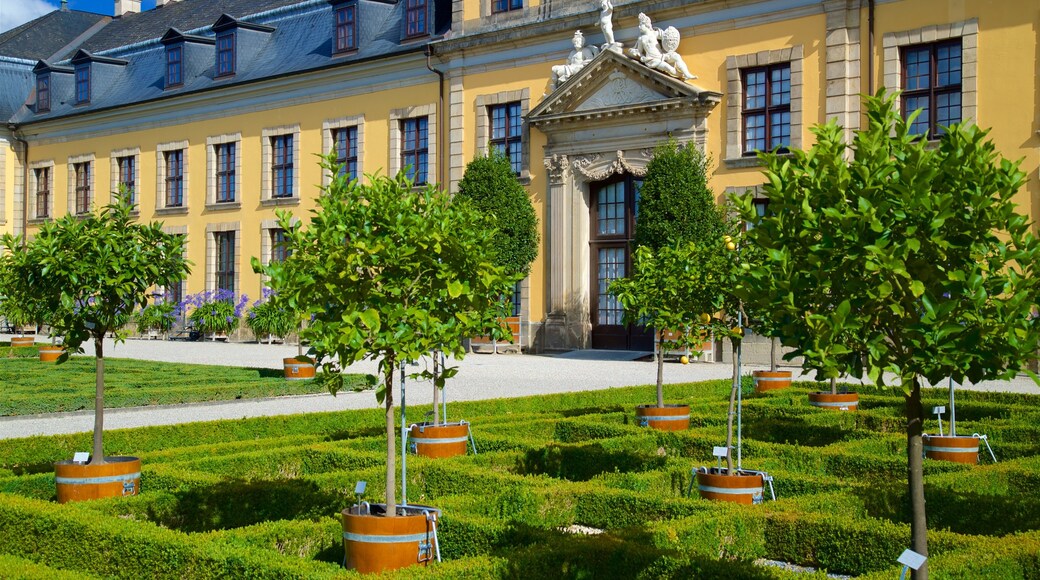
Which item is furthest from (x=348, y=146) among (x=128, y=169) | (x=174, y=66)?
(x=128, y=169)

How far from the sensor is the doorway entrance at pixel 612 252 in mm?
28031

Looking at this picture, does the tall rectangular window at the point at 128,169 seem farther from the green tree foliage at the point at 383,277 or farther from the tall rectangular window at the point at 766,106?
the green tree foliage at the point at 383,277

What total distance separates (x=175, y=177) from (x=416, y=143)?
1116cm

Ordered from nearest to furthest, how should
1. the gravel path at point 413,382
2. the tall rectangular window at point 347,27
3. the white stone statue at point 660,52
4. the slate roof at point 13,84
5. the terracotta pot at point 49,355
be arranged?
the gravel path at point 413,382
the terracotta pot at point 49,355
the white stone statue at point 660,52
the tall rectangular window at point 347,27
the slate roof at point 13,84

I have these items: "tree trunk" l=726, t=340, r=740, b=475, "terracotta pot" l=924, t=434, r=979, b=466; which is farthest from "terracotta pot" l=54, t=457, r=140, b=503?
"terracotta pot" l=924, t=434, r=979, b=466

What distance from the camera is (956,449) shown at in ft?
38.1

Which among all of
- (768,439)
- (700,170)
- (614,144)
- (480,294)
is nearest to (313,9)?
(614,144)

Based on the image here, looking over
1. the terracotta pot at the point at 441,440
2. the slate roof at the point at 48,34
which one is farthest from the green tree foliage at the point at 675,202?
the slate roof at the point at 48,34

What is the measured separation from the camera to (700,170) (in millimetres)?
25734

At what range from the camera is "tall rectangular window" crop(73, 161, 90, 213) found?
139 feet

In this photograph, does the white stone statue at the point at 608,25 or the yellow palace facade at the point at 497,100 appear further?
the white stone statue at the point at 608,25

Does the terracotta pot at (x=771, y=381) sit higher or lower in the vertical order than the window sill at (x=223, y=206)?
lower

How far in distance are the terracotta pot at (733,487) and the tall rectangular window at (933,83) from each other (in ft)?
50.0

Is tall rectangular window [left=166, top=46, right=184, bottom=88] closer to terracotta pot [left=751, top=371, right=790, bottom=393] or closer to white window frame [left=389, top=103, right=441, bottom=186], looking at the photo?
white window frame [left=389, top=103, right=441, bottom=186]
